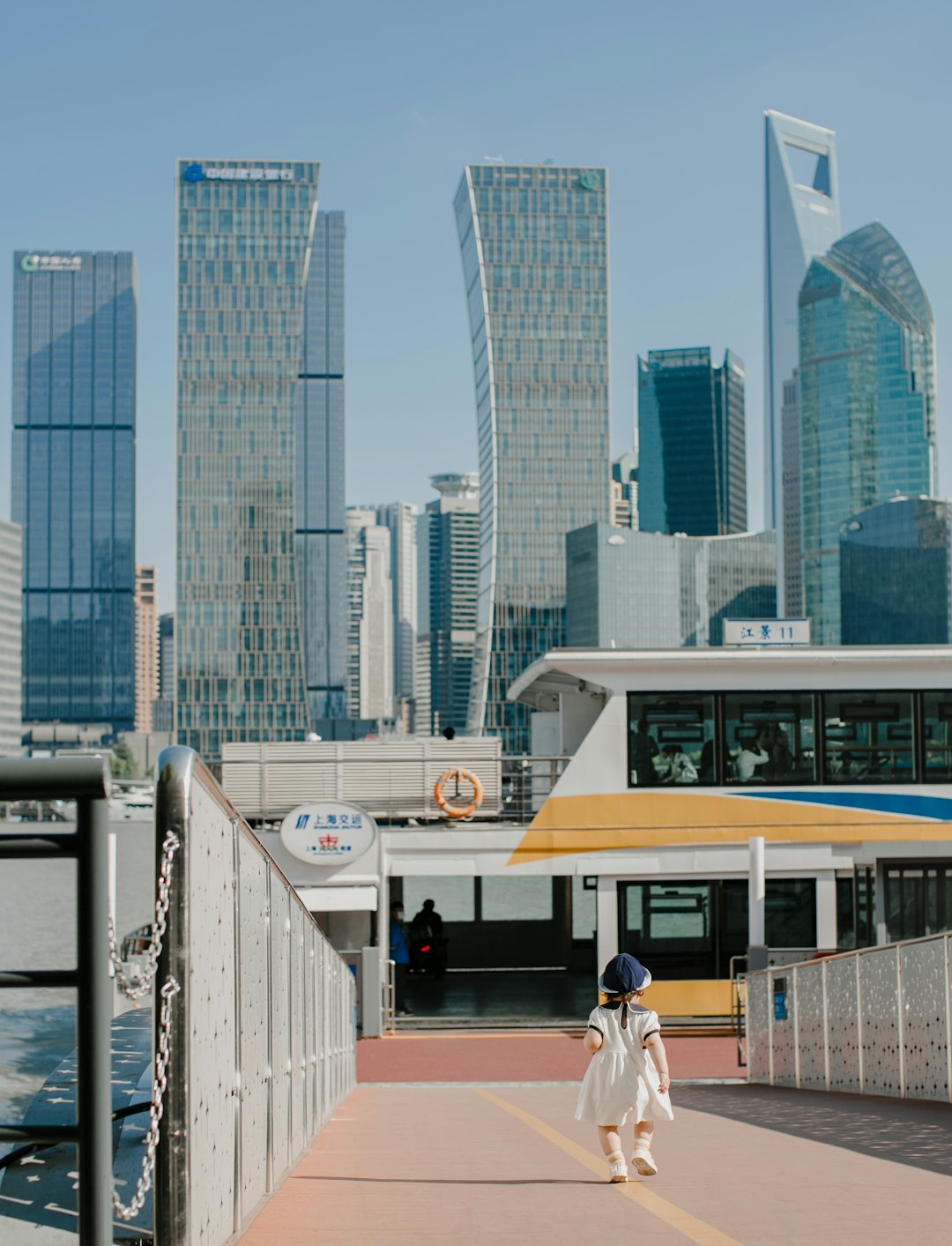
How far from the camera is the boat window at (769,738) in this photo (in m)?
Result: 22.9

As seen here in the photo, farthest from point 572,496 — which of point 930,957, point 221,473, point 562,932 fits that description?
point 930,957

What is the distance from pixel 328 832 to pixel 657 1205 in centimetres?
1638

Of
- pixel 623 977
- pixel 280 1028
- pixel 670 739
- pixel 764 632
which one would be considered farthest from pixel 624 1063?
pixel 764 632

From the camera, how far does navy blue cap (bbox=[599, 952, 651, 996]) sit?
7961 millimetres

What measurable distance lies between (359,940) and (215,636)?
176m

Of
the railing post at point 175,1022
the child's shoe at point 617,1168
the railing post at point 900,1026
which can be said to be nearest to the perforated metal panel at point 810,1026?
the railing post at point 900,1026

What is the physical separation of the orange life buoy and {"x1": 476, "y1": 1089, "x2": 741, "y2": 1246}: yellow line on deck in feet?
42.4

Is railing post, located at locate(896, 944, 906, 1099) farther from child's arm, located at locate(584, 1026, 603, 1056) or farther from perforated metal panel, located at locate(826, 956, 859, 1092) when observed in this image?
child's arm, located at locate(584, 1026, 603, 1056)

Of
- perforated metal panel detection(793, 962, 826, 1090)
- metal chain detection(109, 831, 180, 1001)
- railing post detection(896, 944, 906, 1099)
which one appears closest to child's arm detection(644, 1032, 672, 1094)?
metal chain detection(109, 831, 180, 1001)

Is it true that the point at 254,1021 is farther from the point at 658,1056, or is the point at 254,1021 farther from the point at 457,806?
the point at 457,806

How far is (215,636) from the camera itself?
646ft

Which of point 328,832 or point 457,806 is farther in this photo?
point 457,806

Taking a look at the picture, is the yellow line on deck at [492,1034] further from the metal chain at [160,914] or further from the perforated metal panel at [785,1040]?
the metal chain at [160,914]

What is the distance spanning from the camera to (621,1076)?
26.2 ft
